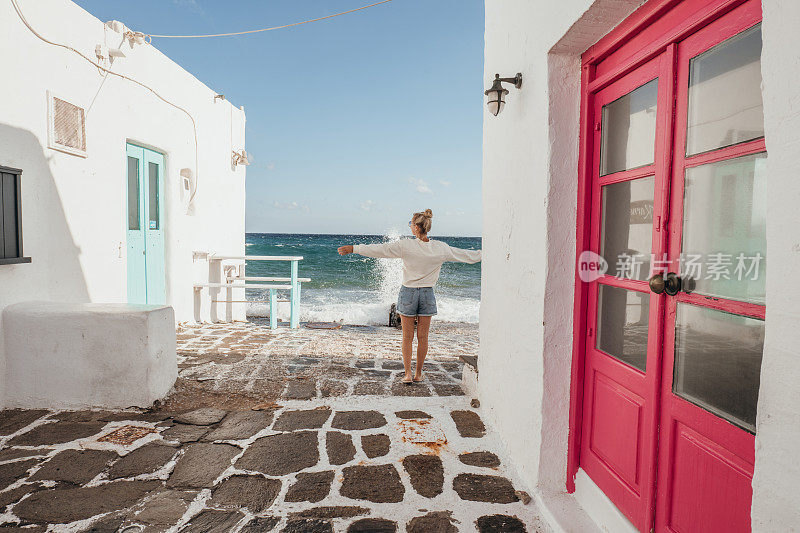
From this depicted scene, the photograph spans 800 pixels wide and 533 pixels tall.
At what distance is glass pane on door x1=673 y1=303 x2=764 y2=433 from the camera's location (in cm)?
140

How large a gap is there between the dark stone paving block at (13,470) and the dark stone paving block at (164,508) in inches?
33.4

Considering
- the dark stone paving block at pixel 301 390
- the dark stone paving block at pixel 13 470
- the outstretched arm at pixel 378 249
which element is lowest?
the dark stone paving block at pixel 13 470

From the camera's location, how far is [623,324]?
207cm

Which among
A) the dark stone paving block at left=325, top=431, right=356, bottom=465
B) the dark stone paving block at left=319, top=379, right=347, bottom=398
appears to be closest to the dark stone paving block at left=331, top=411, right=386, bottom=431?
the dark stone paving block at left=325, top=431, right=356, bottom=465

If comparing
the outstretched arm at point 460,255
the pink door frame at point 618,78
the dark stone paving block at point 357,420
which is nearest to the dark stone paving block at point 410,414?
the dark stone paving block at point 357,420

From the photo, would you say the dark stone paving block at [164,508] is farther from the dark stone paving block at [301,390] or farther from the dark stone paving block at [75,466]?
the dark stone paving block at [301,390]

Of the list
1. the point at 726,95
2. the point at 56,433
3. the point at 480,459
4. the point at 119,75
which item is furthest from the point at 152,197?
the point at 726,95

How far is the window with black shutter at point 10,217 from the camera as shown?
11.0ft

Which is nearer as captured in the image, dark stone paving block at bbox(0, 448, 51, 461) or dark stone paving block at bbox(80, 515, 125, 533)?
dark stone paving block at bbox(80, 515, 125, 533)

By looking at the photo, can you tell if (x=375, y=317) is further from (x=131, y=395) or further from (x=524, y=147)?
(x=524, y=147)

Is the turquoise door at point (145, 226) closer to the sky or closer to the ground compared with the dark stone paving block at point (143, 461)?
closer to the sky

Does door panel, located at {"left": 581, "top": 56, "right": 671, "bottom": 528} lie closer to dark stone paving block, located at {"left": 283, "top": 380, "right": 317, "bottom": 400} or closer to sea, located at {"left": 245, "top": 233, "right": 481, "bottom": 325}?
dark stone paving block, located at {"left": 283, "top": 380, "right": 317, "bottom": 400}

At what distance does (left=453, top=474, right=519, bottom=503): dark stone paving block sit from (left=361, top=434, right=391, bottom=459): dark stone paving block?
541 millimetres

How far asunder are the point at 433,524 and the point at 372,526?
0.99ft
